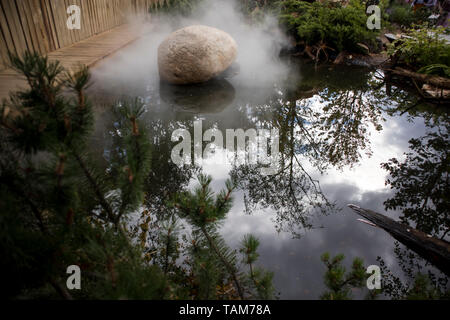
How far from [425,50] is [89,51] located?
8.94 m

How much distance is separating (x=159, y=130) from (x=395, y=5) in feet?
55.0

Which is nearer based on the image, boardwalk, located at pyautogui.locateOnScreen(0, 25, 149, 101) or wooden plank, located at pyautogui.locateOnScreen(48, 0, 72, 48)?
boardwalk, located at pyautogui.locateOnScreen(0, 25, 149, 101)

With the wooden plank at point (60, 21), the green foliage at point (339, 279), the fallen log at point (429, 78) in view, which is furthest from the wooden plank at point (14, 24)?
the fallen log at point (429, 78)

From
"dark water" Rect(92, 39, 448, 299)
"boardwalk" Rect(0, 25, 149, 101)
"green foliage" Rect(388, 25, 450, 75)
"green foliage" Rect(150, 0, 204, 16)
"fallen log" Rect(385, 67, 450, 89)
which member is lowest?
"dark water" Rect(92, 39, 448, 299)

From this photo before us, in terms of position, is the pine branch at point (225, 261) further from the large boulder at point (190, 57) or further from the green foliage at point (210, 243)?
the large boulder at point (190, 57)

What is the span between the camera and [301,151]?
4703 mm

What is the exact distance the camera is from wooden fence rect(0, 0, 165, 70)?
568cm

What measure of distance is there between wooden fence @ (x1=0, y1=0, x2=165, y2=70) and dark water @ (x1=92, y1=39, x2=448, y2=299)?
1442 mm

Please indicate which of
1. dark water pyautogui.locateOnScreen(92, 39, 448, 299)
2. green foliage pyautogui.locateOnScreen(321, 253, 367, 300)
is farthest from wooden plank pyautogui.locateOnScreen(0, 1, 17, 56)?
green foliage pyautogui.locateOnScreen(321, 253, 367, 300)

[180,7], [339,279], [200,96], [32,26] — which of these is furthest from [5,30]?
[180,7]

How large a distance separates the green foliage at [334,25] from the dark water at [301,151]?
182 centimetres

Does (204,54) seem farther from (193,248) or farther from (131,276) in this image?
(131,276)

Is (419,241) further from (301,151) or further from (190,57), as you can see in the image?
(190,57)

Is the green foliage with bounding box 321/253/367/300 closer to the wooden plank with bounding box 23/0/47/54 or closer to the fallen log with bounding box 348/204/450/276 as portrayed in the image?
the fallen log with bounding box 348/204/450/276
